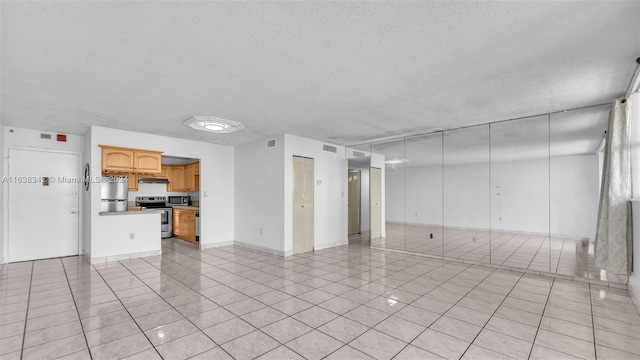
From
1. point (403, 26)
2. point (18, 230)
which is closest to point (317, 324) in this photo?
point (403, 26)

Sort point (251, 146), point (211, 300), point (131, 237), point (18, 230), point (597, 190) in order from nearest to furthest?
point (211, 300) < point (597, 190) < point (18, 230) < point (131, 237) < point (251, 146)

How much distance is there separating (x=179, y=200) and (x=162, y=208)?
0.75 meters

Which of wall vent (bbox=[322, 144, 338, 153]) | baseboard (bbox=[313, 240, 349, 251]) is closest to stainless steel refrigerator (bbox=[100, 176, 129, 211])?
baseboard (bbox=[313, 240, 349, 251])

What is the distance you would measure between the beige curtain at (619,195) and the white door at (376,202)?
15.1ft

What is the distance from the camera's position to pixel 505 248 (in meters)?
5.55

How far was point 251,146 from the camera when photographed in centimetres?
679

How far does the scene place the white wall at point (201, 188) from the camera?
17.6ft

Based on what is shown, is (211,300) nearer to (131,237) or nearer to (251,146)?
(131,237)

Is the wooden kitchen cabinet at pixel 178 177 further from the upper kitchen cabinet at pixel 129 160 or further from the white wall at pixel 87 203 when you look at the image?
the white wall at pixel 87 203

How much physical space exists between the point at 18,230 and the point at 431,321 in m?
7.44

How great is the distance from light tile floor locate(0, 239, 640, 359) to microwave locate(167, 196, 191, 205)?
4.01 m

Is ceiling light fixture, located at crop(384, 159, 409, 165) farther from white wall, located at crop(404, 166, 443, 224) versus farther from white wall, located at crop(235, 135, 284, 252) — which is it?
white wall, located at crop(235, 135, 284, 252)

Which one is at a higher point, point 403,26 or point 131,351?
point 403,26

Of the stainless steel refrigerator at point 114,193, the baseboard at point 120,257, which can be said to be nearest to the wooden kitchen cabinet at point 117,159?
the stainless steel refrigerator at point 114,193
